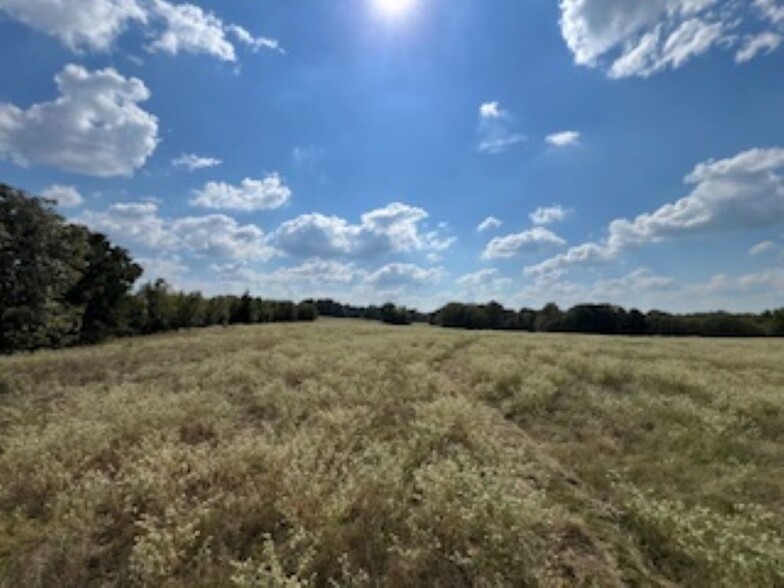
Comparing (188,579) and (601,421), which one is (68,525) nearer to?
(188,579)

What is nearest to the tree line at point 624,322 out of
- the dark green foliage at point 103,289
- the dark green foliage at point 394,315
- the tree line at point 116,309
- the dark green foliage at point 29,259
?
the tree line at point 116,309

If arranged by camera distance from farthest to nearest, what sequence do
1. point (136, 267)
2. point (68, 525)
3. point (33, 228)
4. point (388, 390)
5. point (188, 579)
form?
point (136, 267) → point (33, 228) → point (388, 390) → point (68, 525) → point (188, 579)

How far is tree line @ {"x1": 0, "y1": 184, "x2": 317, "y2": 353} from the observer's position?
947 inches

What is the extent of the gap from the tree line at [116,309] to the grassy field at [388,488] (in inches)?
322

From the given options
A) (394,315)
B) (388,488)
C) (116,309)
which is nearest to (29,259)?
(388,488)

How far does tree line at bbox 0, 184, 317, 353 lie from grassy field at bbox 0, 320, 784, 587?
8.07 metres

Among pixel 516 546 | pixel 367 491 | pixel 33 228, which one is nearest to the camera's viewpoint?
pixel 516 546

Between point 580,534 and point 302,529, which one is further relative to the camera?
point 580,534

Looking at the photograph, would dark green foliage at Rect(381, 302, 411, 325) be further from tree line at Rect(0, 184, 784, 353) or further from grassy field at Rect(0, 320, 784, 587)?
grassy field at Rect(0, 320, 784, 587)

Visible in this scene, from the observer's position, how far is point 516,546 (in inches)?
285

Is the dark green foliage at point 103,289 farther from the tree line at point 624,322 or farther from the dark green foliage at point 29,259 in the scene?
the tree line at point 624,322

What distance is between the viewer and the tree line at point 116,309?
79.3 feet

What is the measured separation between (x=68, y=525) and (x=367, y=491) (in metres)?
4.09

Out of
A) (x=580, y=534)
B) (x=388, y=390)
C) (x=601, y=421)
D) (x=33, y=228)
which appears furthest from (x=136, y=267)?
(x=580, y=534)
